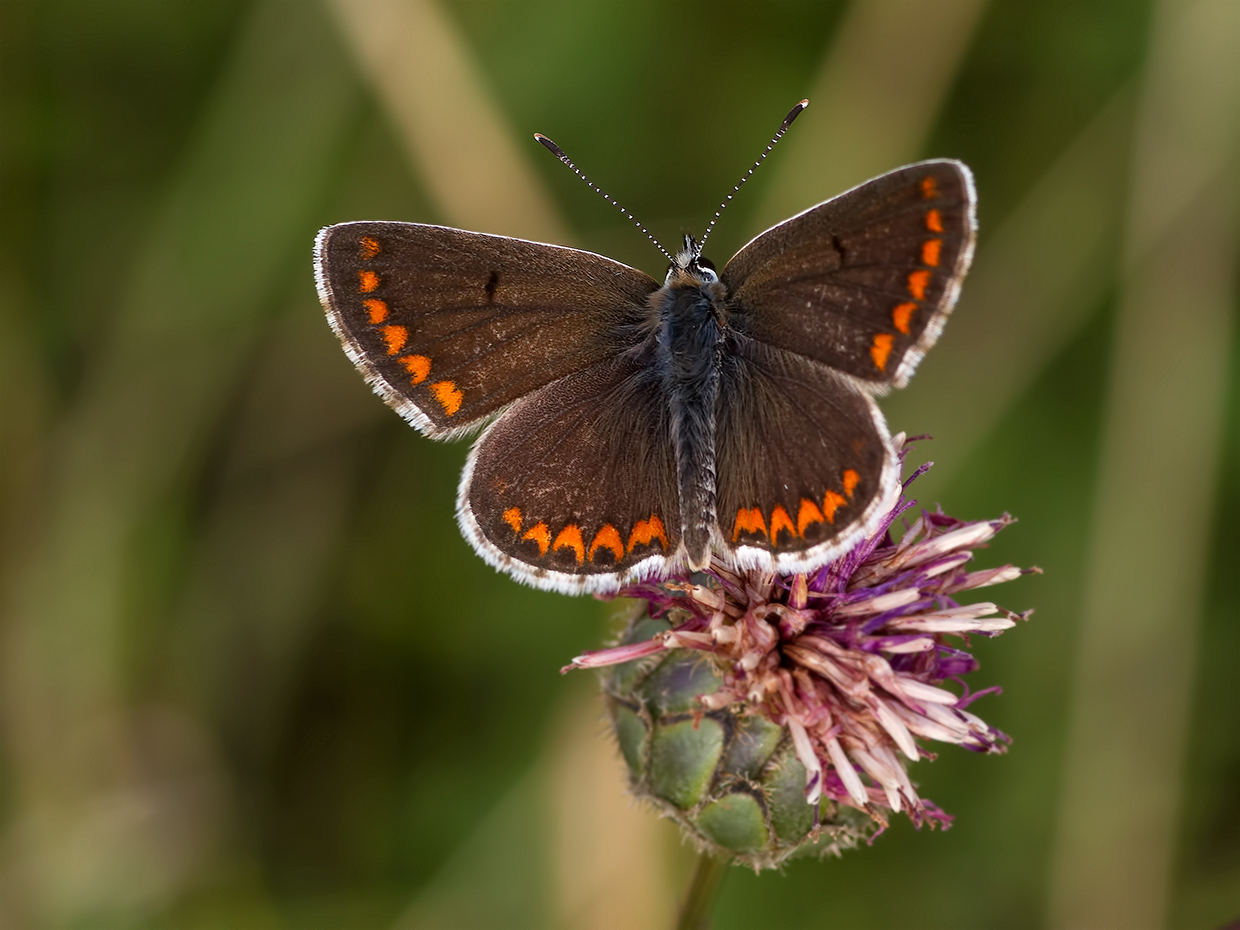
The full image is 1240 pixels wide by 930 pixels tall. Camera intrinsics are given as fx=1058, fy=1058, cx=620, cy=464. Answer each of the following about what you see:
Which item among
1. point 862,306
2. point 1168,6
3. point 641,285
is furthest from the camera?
point 1168,6

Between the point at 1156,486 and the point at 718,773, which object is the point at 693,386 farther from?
the point at 1156,486

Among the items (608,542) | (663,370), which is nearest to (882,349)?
(663,370)

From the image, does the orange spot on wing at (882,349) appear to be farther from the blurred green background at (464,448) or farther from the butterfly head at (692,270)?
the blurred green background at (464,448)

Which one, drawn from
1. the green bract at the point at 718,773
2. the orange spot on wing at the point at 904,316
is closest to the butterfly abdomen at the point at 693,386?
the green bract at the point at 718,773

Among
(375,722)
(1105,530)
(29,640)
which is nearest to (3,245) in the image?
(29,640)

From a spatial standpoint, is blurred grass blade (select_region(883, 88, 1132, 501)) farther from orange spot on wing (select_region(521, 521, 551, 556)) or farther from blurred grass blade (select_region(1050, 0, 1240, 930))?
orange spot on wing (select_region(521, 521, 551, 556))

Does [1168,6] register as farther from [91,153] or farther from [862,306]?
[91,153]
